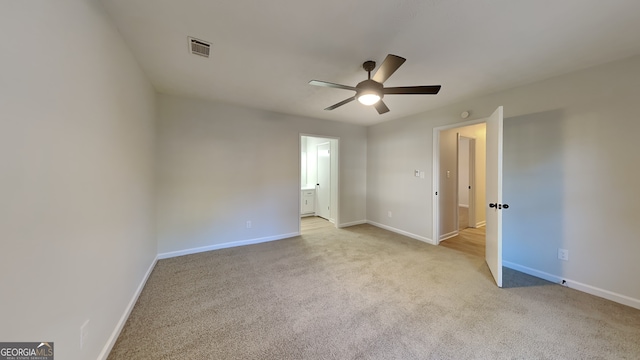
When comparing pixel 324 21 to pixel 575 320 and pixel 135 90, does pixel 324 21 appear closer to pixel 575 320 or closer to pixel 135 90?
pixel 135 90

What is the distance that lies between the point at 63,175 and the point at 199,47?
149cm

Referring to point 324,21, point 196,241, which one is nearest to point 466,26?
point 324,21

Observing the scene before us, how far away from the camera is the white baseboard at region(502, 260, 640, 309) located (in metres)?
2.09

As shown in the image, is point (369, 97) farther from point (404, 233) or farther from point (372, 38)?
point (404, 233)

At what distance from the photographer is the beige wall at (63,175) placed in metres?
0.82

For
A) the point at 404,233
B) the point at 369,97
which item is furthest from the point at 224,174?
the point at 404,233

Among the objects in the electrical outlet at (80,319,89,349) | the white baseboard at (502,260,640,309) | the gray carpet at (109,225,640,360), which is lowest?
the gray carpet at (109,225,640,360)

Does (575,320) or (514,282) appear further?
(514,282)

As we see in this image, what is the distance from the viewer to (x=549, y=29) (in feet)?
5.60

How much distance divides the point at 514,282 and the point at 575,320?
0.66 meters

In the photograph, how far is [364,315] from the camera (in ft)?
6.40

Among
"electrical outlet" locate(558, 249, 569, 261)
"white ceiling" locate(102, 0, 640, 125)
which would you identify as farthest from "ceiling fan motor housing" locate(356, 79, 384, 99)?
"electrical outlet" locate(558, 249, 569, 261)

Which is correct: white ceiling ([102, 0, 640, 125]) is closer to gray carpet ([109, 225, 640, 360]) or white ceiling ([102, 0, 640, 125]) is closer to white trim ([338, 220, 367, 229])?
gray carpet ([109, 225, 640, 360])

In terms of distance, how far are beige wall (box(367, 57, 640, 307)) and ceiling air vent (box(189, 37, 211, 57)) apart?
355 centimetres
